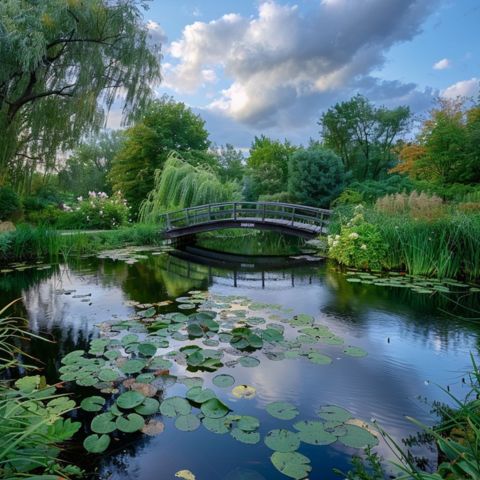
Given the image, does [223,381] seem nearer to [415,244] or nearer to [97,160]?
[415,244]

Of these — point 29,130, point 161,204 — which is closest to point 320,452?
point 29,130

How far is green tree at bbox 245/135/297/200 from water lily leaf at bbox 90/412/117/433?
2252 centimetres

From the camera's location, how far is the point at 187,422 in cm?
245

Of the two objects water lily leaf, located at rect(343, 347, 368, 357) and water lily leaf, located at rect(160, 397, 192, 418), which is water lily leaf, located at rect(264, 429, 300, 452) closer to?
water lily leaf, located at rect(160, 397, 192, 418)

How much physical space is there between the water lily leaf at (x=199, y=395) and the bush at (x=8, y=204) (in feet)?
49.3

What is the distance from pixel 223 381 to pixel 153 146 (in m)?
19.7

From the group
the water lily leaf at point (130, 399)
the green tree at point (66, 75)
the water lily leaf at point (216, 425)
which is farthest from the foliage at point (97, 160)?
the water lily leaf at point (216, 425)

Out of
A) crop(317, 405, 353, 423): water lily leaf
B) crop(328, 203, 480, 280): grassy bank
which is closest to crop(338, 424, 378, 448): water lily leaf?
crop(317, 405, 353, 423): water lily leaf

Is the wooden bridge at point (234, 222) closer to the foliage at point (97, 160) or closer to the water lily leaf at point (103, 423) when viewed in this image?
the water lily leaf at point (103, 423)

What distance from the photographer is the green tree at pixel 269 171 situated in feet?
80.6

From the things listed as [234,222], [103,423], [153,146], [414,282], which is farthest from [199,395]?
[153,146]

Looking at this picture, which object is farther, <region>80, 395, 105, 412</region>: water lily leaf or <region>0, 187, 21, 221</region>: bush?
<region>0, 187, 21, 221</region>: bush

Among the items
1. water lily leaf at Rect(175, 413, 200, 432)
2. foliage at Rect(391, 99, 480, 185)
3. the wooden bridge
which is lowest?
water lily leaf at Rect(175, 413, 200, 432)

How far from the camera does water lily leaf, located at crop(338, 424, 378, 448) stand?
2.21m
